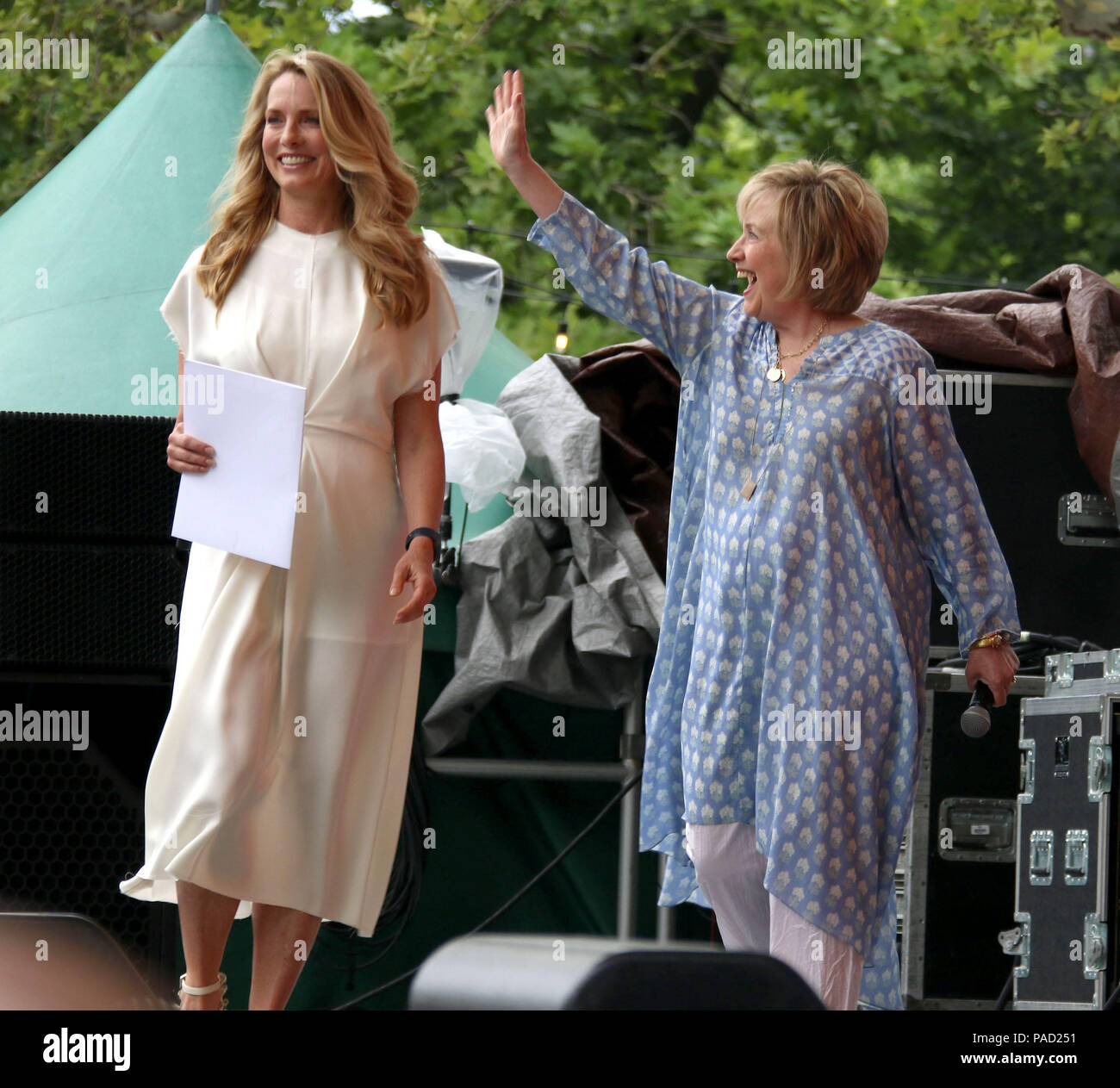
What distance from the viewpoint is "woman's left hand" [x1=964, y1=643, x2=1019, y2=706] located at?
135 inches

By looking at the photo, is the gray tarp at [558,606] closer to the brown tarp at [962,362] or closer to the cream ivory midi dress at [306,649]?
the brown tarp at [962,362]

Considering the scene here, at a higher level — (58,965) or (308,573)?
(308,573)

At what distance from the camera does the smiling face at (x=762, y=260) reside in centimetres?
337

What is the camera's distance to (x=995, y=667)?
3418 mm

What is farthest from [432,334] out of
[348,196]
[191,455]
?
[191,455]

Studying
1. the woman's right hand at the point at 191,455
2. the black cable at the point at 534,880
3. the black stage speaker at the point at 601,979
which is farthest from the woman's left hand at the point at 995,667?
the black stage speaker at the point at 601,979

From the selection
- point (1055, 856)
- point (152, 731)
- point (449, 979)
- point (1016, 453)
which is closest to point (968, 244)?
point (1016, 453)

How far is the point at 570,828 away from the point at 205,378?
224 centimetres

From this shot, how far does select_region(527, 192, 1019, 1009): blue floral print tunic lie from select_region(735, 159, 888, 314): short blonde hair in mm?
105

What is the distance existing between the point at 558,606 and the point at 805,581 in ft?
4.97

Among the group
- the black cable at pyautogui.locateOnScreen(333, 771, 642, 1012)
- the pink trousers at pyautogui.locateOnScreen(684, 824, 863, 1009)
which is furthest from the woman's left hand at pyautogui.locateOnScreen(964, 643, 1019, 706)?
the black cable at pyautogui.locateOnScreen(333, 771, 642, 1012)

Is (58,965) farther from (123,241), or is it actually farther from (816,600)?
(123,241)
